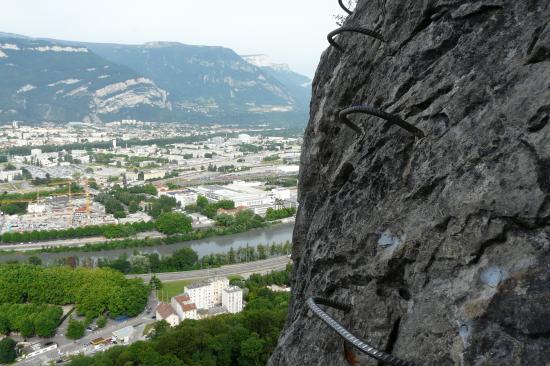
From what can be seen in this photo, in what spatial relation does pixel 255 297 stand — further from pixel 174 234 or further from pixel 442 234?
pixel 442 234

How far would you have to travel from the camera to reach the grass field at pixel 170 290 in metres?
13.9

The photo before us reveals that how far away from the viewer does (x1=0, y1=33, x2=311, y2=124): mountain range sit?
82.8 meters

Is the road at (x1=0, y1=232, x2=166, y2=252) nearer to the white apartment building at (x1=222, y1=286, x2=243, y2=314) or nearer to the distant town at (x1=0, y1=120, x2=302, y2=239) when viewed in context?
the distant town at (x1=0, y1=120, x2=302, y2=239)

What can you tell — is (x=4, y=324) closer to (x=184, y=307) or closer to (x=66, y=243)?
(x=184, y=307)

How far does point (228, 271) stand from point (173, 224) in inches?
240

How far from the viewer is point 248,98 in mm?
115625

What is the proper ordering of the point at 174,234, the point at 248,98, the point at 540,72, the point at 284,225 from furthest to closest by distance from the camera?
the point at 248,98
the point at 284,225
the point at 174,234
the point at 540,72

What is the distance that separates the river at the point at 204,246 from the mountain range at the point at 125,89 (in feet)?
222

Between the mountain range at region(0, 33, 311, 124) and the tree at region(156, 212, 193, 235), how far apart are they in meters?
66.8

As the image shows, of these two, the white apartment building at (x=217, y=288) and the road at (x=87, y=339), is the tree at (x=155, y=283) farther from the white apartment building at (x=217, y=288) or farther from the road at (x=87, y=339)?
the white apartment building at (x=217, y=288)

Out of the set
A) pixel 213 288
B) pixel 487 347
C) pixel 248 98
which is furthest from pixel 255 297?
pixel 248 98

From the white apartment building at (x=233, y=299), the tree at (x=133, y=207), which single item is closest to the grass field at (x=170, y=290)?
the white apartment building at (x=233, y=299)

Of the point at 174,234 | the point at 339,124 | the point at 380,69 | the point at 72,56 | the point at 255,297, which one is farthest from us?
the point at 72,56

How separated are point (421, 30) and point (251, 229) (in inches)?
802
